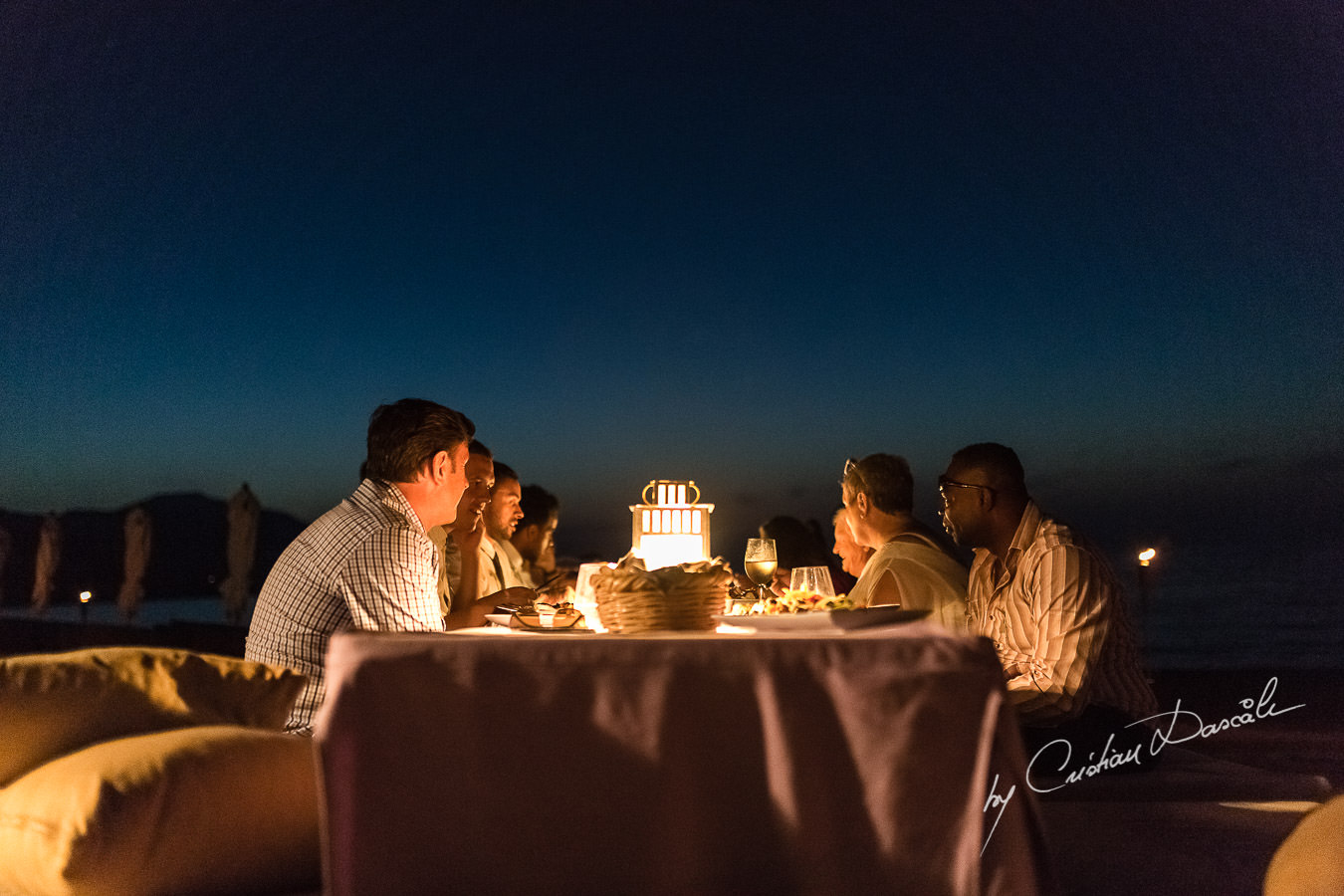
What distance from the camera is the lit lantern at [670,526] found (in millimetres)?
3121

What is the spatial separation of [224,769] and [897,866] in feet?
3.03

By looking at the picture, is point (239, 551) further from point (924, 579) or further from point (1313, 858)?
point (1313, 858)

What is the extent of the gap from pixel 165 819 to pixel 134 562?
19.3m

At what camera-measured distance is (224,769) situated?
4.65ft

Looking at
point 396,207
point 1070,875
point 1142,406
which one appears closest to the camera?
point 1070,875

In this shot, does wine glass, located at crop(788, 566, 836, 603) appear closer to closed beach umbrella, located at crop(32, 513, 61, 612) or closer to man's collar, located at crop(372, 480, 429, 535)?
man's collar, located at crop(372, 480, 429, 535)

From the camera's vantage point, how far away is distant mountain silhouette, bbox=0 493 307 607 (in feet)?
59.1

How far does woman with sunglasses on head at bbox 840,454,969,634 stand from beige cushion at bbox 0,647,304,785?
2.00 m

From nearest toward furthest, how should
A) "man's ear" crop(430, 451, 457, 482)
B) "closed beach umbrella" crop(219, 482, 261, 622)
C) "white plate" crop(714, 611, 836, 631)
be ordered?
"white plate" crop(714, 611, 836, 631), "man's ear" crop(430, 451, 457, 482), "closed beach umbrella" crop(219, 482, 261, 622)

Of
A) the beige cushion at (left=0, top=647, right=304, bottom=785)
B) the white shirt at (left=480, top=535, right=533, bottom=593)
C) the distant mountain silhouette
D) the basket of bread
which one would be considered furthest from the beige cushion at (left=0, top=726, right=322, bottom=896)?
the distant mountain silhouette

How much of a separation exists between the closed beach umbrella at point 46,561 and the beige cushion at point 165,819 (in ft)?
67.2

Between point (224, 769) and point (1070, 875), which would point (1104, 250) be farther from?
point (224, 769)

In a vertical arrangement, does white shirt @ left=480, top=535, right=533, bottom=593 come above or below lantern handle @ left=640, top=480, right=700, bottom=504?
below

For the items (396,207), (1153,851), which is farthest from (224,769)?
(396,207)
